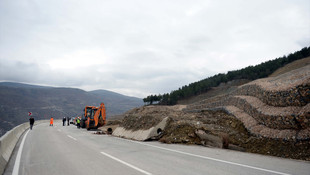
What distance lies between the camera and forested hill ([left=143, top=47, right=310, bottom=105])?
66.9 m

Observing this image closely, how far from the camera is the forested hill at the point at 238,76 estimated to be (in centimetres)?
6694

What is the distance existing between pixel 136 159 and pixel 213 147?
524 centimetres

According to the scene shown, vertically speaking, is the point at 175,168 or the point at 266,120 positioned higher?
the point at 266,120

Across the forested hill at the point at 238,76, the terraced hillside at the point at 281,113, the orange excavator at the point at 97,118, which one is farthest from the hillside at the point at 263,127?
the forested hill at the point at 238,76

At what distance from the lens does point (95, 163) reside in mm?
6961

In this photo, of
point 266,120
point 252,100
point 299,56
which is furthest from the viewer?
point 299,56

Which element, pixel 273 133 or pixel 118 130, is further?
pixel 118 130

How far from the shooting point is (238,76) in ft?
259

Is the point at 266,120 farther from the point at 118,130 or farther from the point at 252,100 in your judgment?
the point at 118,130

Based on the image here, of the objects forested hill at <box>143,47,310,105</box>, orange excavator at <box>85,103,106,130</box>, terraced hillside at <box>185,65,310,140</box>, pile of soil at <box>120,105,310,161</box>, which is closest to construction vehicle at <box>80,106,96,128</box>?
orange excavator at <box>85,103,106,130</box>

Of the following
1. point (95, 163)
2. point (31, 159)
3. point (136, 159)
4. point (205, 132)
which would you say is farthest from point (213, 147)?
point (31, 159)

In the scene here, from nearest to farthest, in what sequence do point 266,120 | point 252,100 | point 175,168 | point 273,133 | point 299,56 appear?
point 175,168 < point 273,133 < point 266,120 < point 252,100 < point 299,56

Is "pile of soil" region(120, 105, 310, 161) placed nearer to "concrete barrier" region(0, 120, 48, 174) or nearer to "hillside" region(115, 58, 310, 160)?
"hillside" region(115, 58, 310, 160)

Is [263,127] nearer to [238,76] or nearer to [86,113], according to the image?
[86,113]
